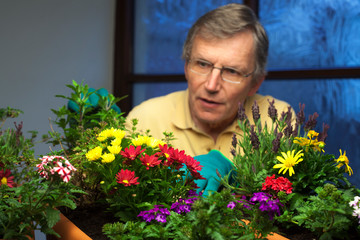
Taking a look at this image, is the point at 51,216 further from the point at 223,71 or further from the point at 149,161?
the point at 223,71

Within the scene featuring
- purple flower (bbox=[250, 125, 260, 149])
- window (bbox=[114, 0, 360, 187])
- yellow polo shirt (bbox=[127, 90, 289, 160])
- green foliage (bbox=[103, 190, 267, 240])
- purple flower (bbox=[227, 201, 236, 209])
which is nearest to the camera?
green foliage (bbox=[103, 190, 267, 240])

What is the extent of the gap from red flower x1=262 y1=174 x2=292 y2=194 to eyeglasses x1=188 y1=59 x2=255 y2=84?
34.3 inches

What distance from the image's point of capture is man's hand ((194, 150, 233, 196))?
4.11 ft

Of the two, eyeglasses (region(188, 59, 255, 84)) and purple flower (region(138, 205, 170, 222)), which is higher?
eyeglasses (region(188, 59, 255, 84))

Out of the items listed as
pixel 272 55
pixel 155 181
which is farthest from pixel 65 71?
pixel 155 181

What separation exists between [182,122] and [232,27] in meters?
0.54

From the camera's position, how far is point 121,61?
4.11m

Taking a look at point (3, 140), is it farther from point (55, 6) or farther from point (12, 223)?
point (55, 6)

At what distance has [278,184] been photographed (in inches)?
44.8

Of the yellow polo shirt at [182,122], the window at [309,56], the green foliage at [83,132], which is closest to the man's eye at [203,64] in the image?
the yellow polo shirt at [182,122]

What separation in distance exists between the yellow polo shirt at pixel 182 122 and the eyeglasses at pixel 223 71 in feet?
0.79

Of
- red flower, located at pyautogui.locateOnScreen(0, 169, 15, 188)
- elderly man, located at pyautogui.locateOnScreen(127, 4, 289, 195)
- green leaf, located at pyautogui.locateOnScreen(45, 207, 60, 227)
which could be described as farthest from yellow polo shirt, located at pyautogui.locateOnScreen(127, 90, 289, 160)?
green leaf, located at pyautogui.locateOnScreen(45, 207, 60, 227)

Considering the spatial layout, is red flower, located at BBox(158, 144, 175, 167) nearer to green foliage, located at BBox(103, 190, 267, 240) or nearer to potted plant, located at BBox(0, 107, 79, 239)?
green foliage, located at BBox(103, 190, 267, 240)

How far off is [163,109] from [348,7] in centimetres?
165
